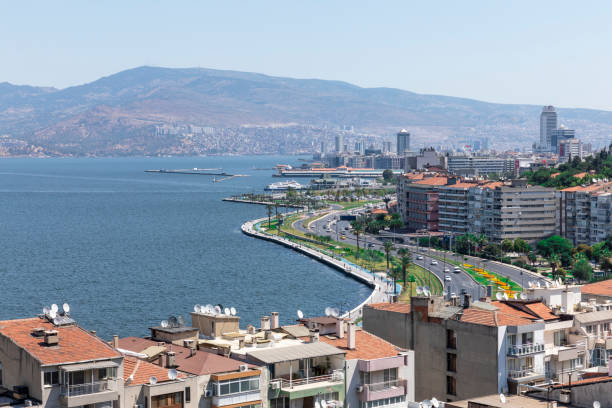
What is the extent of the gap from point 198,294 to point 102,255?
30456mm

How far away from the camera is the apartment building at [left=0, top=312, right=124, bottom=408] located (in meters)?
17.1

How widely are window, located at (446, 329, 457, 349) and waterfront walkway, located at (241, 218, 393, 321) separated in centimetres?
1751

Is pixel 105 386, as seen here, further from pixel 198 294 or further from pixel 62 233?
pixel 62 233

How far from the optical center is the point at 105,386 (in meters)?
17.5

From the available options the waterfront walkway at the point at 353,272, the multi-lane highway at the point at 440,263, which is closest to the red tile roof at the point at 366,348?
the waterfront walkway at the point at 353,272

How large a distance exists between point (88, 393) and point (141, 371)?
1520 millimetres

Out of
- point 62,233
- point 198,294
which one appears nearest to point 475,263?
point 198,294

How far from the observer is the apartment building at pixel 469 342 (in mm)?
23391

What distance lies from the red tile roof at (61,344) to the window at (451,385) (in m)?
9.86

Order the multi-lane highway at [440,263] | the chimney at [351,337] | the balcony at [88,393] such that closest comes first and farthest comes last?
the balcony at [88,393]
the chimney at [351,337]
the multi-lane highway at [440,263]

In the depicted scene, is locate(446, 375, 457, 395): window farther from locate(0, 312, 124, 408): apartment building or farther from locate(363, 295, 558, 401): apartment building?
locate(0, 312, 124, 408): apartment building

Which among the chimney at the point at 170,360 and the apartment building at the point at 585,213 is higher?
the chimney at the point at 170,360

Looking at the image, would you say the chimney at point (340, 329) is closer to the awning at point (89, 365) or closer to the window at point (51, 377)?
the awning at point (89, 365)

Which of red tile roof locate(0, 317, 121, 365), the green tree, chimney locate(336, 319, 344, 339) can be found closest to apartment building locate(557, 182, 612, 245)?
the green tree
